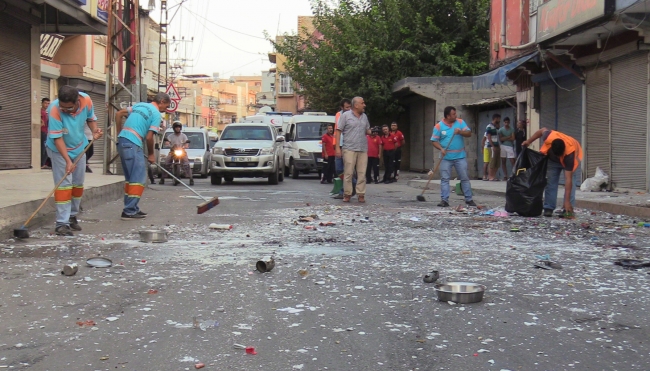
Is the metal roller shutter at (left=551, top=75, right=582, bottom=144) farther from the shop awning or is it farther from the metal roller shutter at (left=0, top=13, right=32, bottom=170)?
the metal roller shutter at (left=0, top=13, right=32, bottom=170)

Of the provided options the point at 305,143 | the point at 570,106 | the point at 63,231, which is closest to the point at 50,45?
the point at 305,143

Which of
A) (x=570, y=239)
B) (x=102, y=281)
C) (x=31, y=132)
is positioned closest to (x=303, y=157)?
(x=31, y=132)

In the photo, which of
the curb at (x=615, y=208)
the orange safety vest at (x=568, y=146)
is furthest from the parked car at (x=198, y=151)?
the orange safety vest at (x=568, y=146)

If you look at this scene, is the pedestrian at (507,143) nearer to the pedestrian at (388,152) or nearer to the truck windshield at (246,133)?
the pedestrian at (388,152)

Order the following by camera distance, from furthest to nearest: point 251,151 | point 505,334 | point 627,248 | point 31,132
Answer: point 251,151 → point 31,132 → point 627,248 → point 505,334

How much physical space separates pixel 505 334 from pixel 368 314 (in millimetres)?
834

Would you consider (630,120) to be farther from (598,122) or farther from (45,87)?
(45,87)

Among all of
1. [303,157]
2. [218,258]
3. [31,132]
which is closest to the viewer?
[218,258]

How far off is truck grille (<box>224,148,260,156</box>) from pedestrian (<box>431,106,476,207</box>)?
26.0ft

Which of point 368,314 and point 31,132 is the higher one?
point 31,132

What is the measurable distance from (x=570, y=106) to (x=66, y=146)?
13.4 meters

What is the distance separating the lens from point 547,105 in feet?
65.4

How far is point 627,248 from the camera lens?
7.31m

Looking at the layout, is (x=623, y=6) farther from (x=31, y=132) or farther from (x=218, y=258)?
(x=31, y=132)
